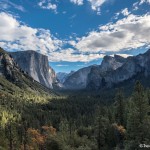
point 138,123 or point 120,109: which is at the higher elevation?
point 138,123

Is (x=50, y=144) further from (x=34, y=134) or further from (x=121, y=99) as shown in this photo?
(x=34, y=134)

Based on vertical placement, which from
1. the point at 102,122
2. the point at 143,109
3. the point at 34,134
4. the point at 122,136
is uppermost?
the point at 143,109

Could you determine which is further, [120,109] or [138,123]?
[120,109]

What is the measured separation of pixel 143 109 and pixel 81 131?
51.7 m

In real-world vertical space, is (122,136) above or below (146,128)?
below

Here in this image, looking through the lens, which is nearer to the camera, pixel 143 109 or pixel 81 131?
pixel 143 109

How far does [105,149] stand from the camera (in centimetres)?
8394

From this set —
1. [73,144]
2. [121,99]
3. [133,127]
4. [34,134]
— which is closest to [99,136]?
[73,144]

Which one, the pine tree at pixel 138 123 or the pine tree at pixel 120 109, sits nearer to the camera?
the pine tree at pixel 138 123

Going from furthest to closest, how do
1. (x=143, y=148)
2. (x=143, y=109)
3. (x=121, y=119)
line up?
1. (x=121, y=119)
2. (x=143, y=109)
3. (x=143, y=148)

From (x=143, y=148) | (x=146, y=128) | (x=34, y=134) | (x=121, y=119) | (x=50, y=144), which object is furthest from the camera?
(x=34, y=134)

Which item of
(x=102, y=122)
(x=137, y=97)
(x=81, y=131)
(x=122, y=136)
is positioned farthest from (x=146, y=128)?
(x=81, y=131)

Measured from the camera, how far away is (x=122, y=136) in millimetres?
91812

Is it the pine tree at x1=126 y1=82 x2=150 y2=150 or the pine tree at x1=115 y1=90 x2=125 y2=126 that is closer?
the pine tree at x1=126 y1=82 x2=150 y2=150
